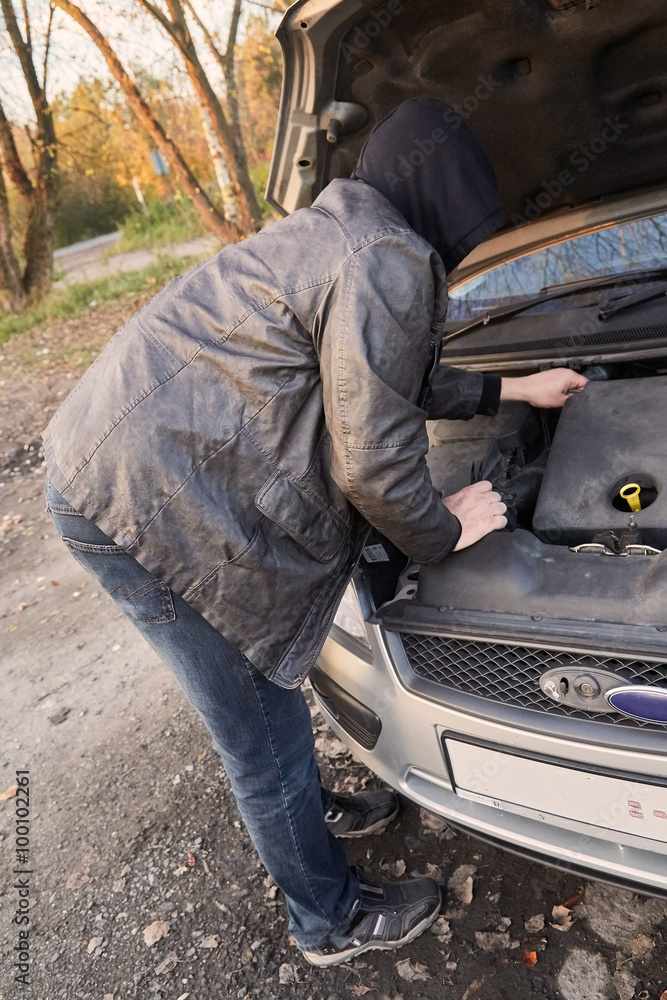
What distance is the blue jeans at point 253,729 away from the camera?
1.52m

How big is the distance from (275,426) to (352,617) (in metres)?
0.60

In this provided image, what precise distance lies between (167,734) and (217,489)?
169 cm

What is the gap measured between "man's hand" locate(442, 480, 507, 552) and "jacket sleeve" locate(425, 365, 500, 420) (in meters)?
0.36

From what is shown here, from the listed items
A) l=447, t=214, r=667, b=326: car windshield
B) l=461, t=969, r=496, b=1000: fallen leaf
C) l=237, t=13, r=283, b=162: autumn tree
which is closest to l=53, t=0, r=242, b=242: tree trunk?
l=237, t=13, r=283, b=162: autumn tree

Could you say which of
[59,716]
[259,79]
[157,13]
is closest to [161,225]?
[259,79]

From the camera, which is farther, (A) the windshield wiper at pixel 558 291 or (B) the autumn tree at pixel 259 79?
(B) the autumn tree at pixel 259 79

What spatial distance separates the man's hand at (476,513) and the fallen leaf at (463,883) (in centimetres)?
96

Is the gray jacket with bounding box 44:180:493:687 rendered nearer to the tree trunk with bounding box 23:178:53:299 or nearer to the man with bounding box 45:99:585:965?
the man with bounding box 45:99:585:965

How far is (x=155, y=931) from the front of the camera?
208cm

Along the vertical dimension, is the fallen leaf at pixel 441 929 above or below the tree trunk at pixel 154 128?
below

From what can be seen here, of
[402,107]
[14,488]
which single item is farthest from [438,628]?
[14,488]

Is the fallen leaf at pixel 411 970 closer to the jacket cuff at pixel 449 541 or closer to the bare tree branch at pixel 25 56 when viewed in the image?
the jacket cuff at pixel 449 541

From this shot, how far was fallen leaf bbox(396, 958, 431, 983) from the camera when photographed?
178 centimetres

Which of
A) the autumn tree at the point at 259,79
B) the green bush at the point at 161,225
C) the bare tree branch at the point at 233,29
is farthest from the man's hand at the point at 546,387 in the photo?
the green bush at the point at 161,225
